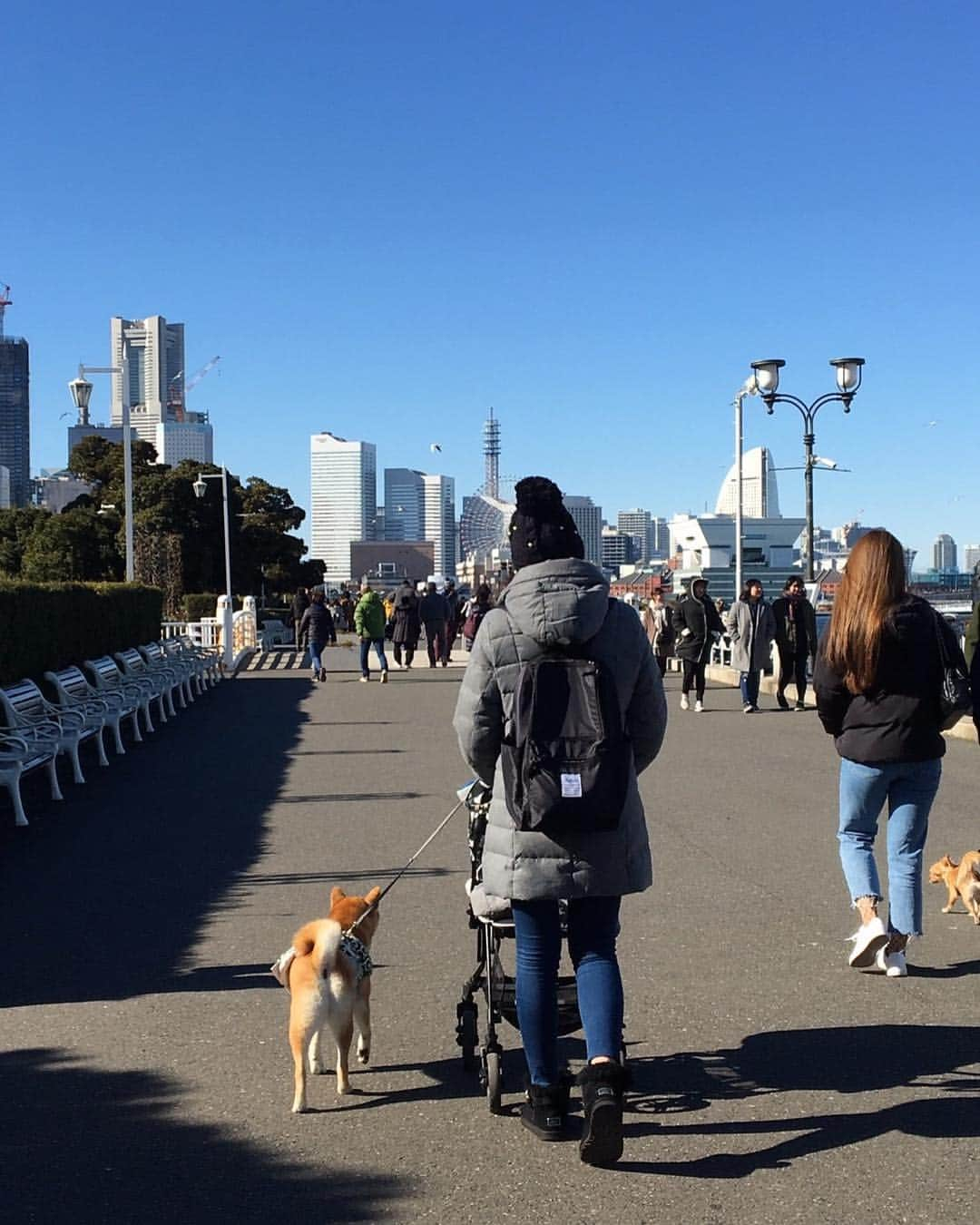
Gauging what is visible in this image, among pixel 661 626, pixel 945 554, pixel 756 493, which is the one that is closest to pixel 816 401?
pixel 661 626

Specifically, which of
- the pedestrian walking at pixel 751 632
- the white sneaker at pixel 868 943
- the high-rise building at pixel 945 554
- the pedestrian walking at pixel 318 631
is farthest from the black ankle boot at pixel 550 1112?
the high-rise building at pixel 945 554

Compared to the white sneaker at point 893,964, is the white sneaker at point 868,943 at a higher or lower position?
higher

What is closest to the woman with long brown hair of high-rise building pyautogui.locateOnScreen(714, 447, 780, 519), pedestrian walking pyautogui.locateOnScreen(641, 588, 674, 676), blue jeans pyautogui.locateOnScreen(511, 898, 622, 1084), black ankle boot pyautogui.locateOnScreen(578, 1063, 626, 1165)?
blue jeans pyautogui.locateOnScreen(511, 898, 622, 1084)

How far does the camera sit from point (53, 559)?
2219 inches

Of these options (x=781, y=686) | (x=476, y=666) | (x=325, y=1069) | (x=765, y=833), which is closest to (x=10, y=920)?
(x=325, y=1069)

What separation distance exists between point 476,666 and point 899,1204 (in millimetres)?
1821

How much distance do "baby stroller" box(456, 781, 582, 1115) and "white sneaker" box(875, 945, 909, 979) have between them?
185 centimetres

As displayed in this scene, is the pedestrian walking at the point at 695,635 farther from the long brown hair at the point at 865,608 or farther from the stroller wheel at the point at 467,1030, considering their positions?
the stroller wheel at the point at 467,1030

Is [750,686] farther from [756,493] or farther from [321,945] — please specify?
[756,493]

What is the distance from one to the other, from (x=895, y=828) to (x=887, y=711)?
0.52 metres

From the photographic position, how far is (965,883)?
7.14m

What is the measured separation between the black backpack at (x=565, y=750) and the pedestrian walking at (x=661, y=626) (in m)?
17.7

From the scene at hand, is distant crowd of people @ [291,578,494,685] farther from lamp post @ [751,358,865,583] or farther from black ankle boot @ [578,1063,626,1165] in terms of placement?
black ankle boot @ [578,1063,626,1165]

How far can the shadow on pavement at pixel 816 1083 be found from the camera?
434cm
